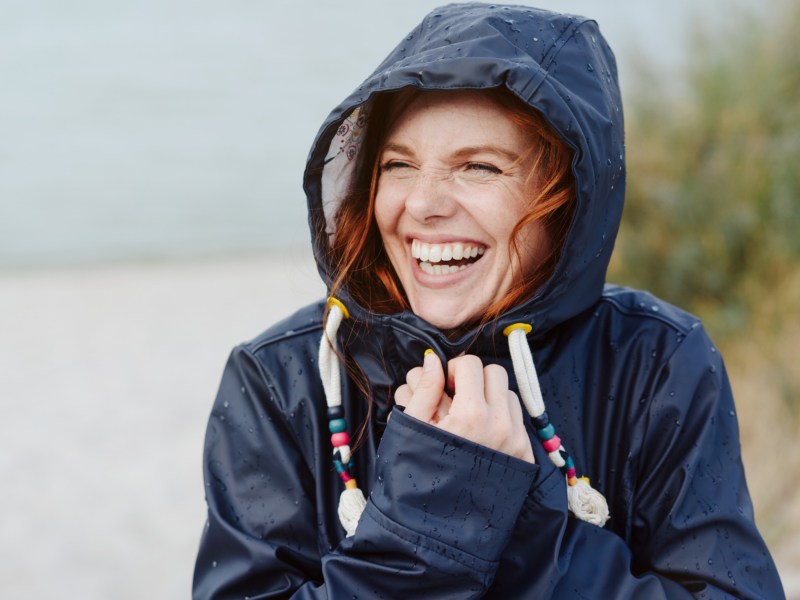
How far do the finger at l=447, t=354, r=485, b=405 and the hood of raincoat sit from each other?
98mm

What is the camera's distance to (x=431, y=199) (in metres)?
1.94

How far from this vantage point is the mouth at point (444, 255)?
1976 mm

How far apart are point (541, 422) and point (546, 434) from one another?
1.0 inches

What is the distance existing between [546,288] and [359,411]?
0.49 m

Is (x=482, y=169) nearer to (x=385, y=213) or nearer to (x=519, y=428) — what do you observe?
(x=385, y=213)

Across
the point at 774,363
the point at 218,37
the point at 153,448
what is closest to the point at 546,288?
the point at 774,363

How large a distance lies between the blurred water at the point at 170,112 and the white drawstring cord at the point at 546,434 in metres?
8.47

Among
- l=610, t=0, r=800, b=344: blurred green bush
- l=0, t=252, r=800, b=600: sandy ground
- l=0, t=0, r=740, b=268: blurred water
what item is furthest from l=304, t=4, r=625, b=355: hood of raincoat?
l=0, t=0, r=740, b=268: blurred water

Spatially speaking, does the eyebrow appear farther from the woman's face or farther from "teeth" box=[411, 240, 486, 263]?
"teeth" box=[411, 240, 486, 263]

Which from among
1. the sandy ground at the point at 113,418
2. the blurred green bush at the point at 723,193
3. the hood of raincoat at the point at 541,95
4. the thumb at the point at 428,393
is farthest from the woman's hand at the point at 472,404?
the blurred green bush at the point at 723,193

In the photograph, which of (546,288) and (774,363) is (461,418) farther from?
(774,363)

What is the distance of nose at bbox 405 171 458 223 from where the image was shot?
1934 millimetres

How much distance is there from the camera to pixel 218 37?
1836 centimetres

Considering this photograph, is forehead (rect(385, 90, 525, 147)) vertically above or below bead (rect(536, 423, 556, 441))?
above
